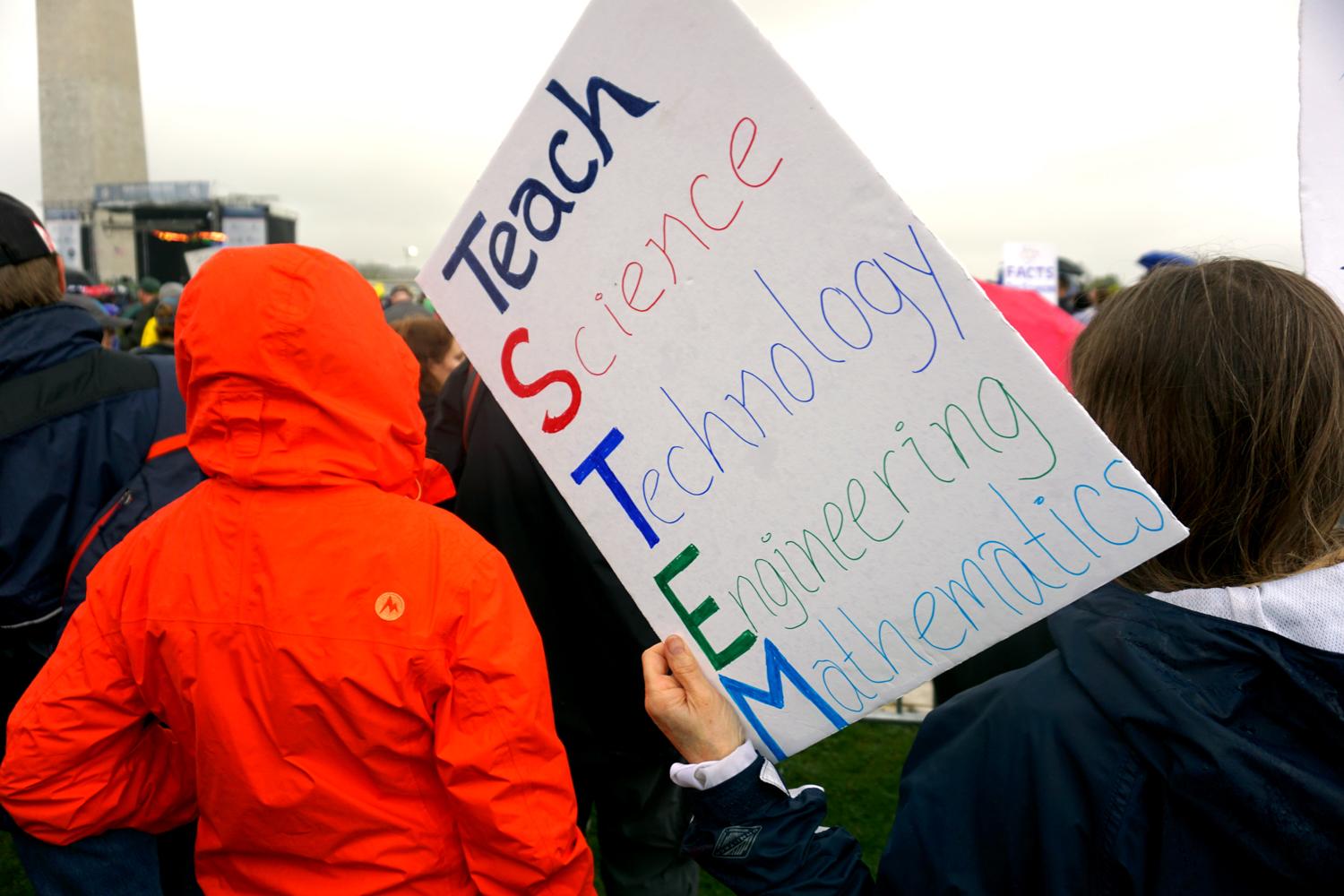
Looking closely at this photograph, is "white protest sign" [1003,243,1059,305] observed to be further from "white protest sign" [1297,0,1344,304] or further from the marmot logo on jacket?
the marmot logo on jacket

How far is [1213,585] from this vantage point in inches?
37.2

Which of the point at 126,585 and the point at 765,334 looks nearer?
the point at 765,334

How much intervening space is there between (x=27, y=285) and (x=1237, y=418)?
7.12 feet

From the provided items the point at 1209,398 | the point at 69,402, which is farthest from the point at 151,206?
the point at 1209,398

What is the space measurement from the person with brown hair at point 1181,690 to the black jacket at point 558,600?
37.1 inches

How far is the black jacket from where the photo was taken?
198 cm

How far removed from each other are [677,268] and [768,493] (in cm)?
28

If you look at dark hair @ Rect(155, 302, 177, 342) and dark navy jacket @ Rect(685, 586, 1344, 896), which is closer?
dark navy jacket @ Rect(685, 586, 1344, 896)

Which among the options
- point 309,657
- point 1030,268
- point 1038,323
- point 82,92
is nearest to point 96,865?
point 309,657

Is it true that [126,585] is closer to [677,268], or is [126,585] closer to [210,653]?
[210,653]

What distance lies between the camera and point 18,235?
198 cm

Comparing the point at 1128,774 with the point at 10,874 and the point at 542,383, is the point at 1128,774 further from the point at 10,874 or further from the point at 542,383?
the point at 10,874

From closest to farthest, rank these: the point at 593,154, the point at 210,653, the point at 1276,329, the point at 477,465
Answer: the point at 1276,329 < the point at 593,154 < the point at 210,653 < the point at 477,465

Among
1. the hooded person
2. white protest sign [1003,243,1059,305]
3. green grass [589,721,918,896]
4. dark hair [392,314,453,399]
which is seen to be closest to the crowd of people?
dark hair [392,314,453,399]
